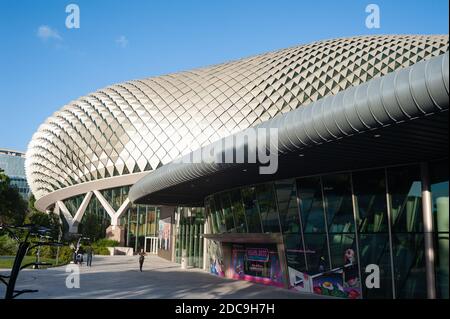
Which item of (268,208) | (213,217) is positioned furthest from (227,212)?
(268,208)

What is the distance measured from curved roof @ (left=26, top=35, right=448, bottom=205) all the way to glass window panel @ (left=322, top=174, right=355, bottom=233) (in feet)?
140

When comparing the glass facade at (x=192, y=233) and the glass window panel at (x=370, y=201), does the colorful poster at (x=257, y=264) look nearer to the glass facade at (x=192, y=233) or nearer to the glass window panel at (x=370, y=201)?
the glass window panel at (x=370, y=201)

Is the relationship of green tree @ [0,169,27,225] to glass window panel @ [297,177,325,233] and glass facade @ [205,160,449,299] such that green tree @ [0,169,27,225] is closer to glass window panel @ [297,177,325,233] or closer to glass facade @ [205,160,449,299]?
glass facade @ [205,160,449,299]

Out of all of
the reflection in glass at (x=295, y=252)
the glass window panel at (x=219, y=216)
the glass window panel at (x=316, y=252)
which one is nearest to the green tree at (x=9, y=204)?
the glass window panel at (x=219, y=216)

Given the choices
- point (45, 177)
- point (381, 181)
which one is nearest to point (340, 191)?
point (381, 181)

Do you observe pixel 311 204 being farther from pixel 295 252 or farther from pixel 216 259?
pixel 216 259

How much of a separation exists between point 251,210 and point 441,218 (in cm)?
1073

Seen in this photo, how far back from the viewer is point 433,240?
50.0 feet

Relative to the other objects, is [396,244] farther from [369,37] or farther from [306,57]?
[369,37]

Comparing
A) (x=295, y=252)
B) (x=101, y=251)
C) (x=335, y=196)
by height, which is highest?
(x=335, y=196)

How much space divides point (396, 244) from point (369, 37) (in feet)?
203

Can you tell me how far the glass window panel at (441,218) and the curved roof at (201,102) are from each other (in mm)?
46259

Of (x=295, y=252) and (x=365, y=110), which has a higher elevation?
(x=365, y=110)

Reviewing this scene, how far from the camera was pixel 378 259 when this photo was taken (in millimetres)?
16891
